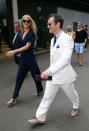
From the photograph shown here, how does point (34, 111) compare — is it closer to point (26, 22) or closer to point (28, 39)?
point (28, 39)

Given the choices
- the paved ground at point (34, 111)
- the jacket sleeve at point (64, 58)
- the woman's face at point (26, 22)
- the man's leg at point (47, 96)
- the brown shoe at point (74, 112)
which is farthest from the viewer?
the woman's face at point (26, 22)

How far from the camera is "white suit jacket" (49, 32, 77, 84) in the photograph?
6.75 ft

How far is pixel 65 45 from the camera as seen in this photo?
2111 millimetres

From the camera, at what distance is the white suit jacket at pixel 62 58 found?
6.75 ft

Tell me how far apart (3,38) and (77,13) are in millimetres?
11145

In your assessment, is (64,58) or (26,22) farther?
(26,22)

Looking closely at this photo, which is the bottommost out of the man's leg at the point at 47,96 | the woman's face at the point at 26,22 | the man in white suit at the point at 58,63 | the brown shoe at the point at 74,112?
the brown shoe at the point at 74,112

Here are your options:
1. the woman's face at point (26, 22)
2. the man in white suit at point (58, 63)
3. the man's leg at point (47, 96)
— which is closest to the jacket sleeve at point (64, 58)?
the man in white suit at point (58, 63)

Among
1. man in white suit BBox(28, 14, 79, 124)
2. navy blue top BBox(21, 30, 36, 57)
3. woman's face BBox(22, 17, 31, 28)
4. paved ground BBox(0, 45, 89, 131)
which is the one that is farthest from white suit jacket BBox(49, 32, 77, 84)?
woman's face BBox(22, 17, 31, 28)

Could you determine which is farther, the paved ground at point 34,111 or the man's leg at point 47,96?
the paved ground at point 34,111

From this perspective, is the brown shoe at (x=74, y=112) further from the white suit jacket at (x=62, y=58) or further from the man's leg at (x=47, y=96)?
the white suit jacket at (x=62, y=58)

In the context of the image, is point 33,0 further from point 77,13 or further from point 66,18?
point 77,13

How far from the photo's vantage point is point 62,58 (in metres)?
2.07

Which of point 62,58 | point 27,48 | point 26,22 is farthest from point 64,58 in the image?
point 26,22
